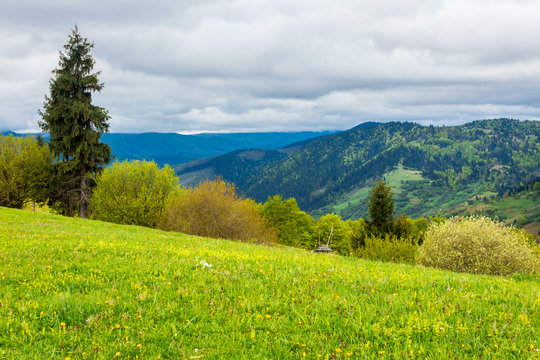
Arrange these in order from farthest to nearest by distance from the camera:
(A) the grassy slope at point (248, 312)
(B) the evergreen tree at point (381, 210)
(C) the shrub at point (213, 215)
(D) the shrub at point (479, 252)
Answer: (B) the evergreen tree at point (381, 210) < (C) the shrub at point (213, 215) < (D) the shrub at point (479, 252) < (A) the grassy slope at point (248, 312)

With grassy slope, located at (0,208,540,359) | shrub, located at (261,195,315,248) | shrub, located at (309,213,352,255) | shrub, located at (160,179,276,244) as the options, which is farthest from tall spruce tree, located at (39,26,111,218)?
shrub, located at (309,213,352,255)

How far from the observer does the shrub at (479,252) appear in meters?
26.2

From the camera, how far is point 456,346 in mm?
6254

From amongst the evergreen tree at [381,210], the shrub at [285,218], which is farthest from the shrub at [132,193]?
the shrub at [285,218]

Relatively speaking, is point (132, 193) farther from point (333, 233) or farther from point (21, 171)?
point (333, 233)

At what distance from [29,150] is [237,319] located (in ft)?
203

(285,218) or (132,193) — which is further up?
(132,193)

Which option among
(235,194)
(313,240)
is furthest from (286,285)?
(313,240)

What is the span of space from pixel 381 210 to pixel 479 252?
27.8m

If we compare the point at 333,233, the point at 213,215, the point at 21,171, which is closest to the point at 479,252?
the point at 213,215

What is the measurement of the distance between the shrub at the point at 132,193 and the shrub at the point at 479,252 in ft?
137

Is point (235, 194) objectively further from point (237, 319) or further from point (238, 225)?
point (237, 319)

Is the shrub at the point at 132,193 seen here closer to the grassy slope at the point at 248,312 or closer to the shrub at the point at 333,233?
the grassy slope at the point at 248,312

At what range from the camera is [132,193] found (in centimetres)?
5581
